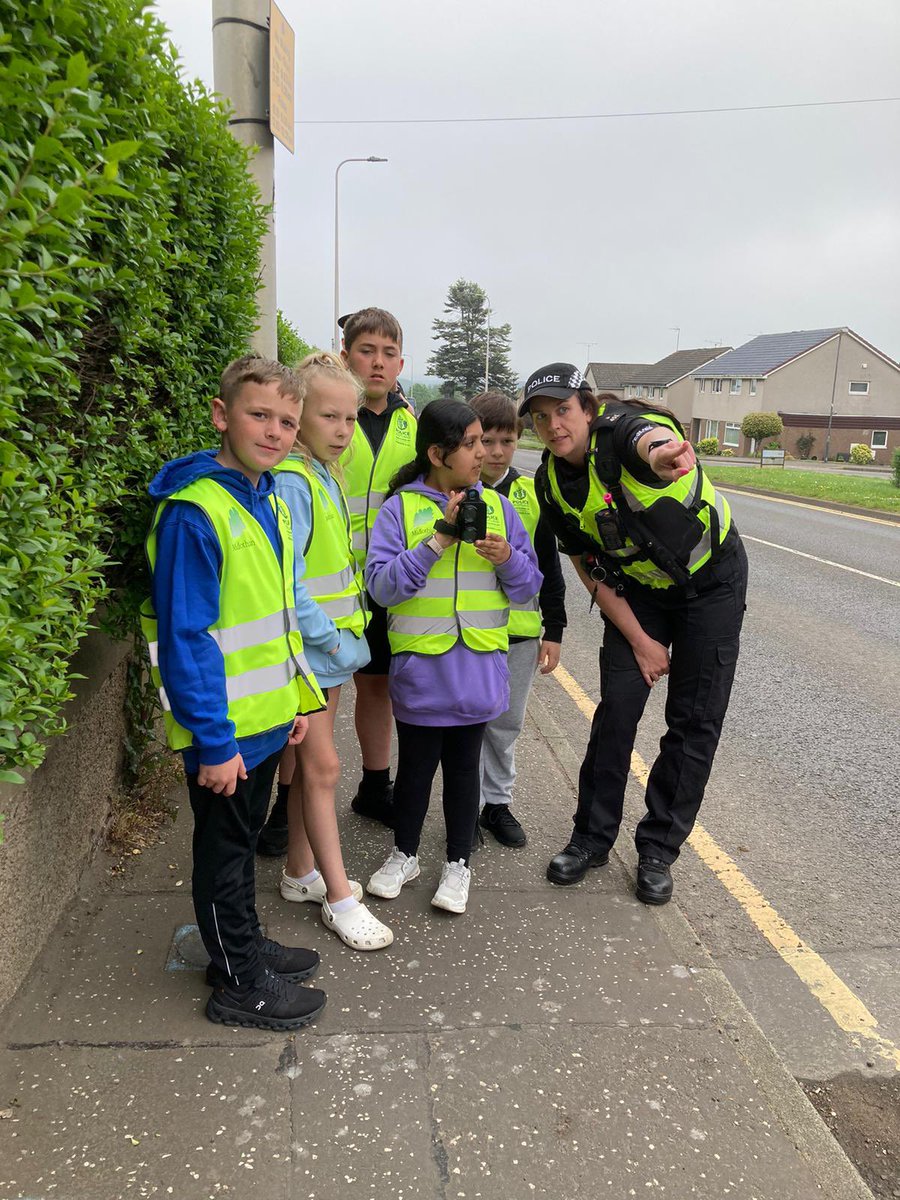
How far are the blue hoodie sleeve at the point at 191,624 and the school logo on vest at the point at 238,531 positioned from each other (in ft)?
A: 0.23

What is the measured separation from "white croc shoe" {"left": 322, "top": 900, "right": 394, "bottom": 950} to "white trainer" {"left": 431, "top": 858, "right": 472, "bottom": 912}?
24cm

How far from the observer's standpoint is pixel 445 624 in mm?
2936

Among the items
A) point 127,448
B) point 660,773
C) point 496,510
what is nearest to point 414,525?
point 496,510

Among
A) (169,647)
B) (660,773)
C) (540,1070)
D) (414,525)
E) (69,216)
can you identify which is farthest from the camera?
(660,773)

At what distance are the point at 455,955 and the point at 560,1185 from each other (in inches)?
34.2

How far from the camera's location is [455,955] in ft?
8.95

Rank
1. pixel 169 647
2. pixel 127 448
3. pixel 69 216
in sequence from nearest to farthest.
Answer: pixel 69 216 → pixel 169 647 → pixel 127 448

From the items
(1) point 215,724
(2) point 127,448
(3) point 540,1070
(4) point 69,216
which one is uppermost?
(4) point 69,216

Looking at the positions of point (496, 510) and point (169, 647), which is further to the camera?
point (496, 510)

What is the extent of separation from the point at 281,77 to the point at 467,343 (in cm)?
9626

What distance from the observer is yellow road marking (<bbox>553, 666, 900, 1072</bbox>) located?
8.76 feet

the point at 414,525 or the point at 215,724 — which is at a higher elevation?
the point at 414,525

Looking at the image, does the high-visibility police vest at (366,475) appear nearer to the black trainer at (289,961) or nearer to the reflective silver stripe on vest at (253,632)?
the reflective silver stripe on vest at (253,632)

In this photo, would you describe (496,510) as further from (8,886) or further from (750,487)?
(750,487)
